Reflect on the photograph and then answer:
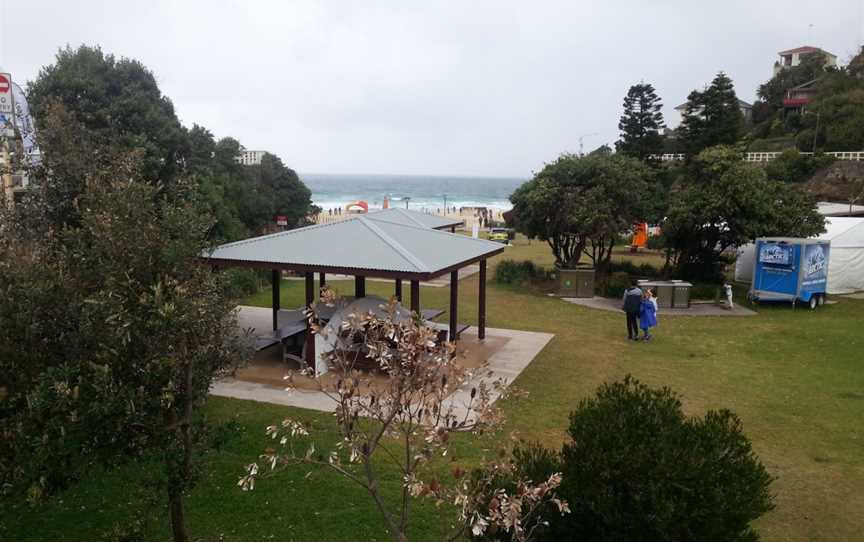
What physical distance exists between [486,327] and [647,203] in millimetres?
9410

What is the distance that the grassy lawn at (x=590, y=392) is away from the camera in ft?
23.0

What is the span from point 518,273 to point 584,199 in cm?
471

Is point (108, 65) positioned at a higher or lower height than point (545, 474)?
higher

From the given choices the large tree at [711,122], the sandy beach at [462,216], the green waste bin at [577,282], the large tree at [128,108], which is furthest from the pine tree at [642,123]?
the large tree at [128,108]

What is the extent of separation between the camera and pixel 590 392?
11.9 meters

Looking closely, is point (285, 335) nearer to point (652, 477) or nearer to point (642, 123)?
point (652, 477)

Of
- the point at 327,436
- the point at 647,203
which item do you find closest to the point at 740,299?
the point at 647,203

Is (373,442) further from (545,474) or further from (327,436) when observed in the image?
(327,436)

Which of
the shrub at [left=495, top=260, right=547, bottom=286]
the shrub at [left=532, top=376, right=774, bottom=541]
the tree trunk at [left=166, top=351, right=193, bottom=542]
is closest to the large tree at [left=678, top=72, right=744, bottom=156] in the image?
the shrub at [left=495, top=260, right=547, bottom=286]

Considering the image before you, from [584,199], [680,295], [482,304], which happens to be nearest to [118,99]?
[482,304]

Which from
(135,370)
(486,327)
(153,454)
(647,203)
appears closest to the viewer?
(135,370)

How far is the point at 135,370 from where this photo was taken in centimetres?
485

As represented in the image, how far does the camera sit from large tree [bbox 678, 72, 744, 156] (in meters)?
42.8

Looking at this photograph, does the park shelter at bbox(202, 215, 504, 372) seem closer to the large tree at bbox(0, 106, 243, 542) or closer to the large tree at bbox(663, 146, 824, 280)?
the large tree at bbox(0, 106, 243, 542)
